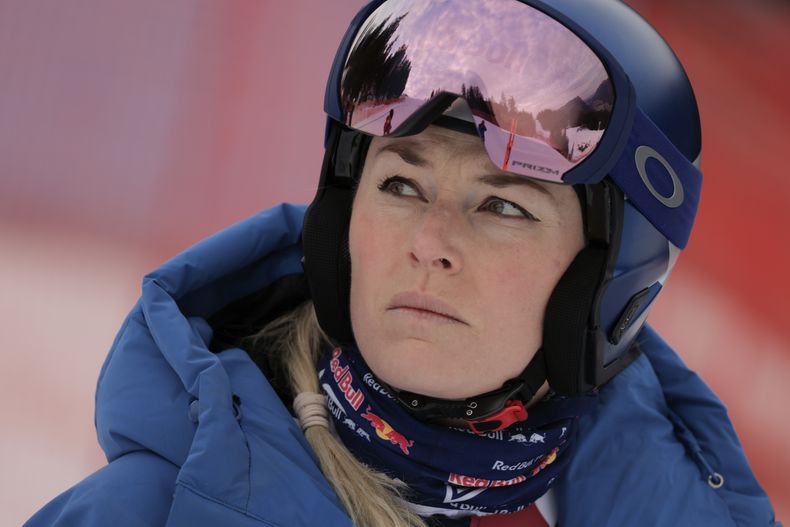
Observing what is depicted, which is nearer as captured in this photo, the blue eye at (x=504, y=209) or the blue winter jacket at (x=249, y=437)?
the blue winter jacket at (x=249, y=437)

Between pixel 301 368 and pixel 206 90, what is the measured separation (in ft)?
8.21

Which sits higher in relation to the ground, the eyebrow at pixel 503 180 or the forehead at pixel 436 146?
the forehead at pixel 436 146

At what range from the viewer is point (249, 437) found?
6.11ft

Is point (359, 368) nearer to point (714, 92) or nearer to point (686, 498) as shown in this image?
point (686, 498)

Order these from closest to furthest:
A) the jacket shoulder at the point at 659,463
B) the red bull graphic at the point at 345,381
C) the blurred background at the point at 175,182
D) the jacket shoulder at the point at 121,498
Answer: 1. the jacket shoulder at the point at 121,498
2. the red bull graphic at the point at 345,381
3. the jacket shoulder at the point at 659,463
4. the blurred background at the point at 175,182

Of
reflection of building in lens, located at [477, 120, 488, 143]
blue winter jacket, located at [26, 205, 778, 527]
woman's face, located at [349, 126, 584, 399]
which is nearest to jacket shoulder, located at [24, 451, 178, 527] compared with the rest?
blue winter jacket, located at [26, 205, 778, 527]

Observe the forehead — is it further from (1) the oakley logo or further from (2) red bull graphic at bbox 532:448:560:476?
(2) red bull graphic at bbox 532:448:560:476

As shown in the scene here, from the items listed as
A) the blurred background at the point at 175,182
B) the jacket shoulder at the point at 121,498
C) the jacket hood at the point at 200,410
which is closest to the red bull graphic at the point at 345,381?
the jacket hood at the point at 200,410

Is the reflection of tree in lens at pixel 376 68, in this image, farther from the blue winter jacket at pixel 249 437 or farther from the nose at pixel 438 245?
the blue winter jacket at pixel 249 437

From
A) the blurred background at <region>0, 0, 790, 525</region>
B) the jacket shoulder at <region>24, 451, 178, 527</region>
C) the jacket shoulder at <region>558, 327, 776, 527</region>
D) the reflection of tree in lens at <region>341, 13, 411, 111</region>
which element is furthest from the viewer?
the blurred background at <region>0, 0, 790, 525</region>

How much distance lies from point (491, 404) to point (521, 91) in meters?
0.61

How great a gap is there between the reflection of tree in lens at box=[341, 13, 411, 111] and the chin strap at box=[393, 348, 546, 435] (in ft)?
1.97

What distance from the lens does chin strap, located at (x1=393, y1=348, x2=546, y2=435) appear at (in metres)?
1.93

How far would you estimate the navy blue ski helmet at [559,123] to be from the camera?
1859 mm
